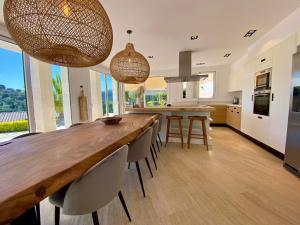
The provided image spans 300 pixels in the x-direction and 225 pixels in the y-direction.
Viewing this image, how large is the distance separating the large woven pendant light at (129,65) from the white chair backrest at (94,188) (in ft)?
5.69

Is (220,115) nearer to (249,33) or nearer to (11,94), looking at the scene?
(249,33)

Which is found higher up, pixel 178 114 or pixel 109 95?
pixel 109 95

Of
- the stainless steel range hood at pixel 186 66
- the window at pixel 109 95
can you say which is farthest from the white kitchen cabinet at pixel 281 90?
the window at pixel 109 95

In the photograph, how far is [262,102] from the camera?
3154 millimetres

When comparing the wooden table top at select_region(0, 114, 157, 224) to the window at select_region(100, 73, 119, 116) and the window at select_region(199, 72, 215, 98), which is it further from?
the window at select_region(199, 72, 215, 98)

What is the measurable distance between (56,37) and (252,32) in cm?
365

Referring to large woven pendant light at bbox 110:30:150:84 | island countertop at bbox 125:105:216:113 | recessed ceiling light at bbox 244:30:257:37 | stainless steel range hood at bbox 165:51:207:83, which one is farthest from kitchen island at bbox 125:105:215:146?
recessed ceiling light at bbox 244:30:257:37

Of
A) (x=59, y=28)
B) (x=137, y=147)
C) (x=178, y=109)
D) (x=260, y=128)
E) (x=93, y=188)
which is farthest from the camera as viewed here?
(x=178, y=109)

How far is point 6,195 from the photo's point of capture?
0.55m

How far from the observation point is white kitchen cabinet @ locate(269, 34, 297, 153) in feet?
7.84

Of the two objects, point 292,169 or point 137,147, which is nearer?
point 137,147

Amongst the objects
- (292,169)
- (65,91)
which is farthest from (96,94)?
(292,169)

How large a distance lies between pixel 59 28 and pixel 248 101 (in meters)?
4.26

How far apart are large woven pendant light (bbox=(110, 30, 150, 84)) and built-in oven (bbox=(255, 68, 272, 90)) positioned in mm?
2468
